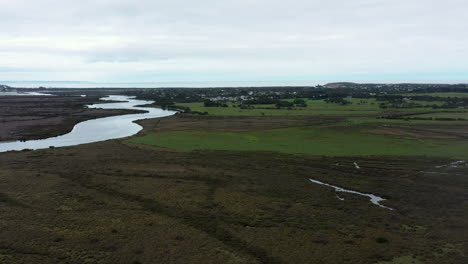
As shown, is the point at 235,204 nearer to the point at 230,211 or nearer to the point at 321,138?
the point at 230,211

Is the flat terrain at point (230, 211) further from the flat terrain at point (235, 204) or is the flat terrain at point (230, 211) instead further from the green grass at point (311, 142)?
the green grass at point (311, 142)

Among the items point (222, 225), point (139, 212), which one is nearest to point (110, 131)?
point (139, 212)

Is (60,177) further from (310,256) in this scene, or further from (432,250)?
(432,250)

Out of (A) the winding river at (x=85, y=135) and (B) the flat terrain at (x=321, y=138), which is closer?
(B) the flat terrain at (x=321, y=138)

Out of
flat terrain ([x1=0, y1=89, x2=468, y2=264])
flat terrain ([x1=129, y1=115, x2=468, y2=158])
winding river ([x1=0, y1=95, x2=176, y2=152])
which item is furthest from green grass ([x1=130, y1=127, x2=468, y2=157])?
winding river ([x1=0, y1=95, x2=176, y2=152])

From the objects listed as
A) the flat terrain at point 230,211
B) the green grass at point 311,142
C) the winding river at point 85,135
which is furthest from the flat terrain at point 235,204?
the winding river at point 85,135

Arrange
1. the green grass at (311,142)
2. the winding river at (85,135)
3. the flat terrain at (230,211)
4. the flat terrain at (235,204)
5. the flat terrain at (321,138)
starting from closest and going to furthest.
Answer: the flat terrain at (230,211)
the flat terrain at (235,204)
the green grass at (311,142)
the flat terrain at (321,138)
the winding river at (85,135)

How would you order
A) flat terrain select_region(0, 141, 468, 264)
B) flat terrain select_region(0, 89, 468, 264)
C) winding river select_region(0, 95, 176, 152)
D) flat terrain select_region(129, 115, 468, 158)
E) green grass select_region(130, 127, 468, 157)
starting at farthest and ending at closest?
winding river select_region(0, 95, 176, 152), flat terrain select_region(129, 115, 468, 158), green grass select_region(130, 127, 468, 157), flat terrain select_region(0, 89, 468, 264), flat terrain select_region(0, 141, 468, 264)

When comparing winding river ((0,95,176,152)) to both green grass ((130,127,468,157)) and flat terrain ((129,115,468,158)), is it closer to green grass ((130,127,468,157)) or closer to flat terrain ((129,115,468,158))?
flat terrain ((129,115,468,158))

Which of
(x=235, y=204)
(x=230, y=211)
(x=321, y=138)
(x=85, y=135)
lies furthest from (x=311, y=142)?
(x=85, y=135)
